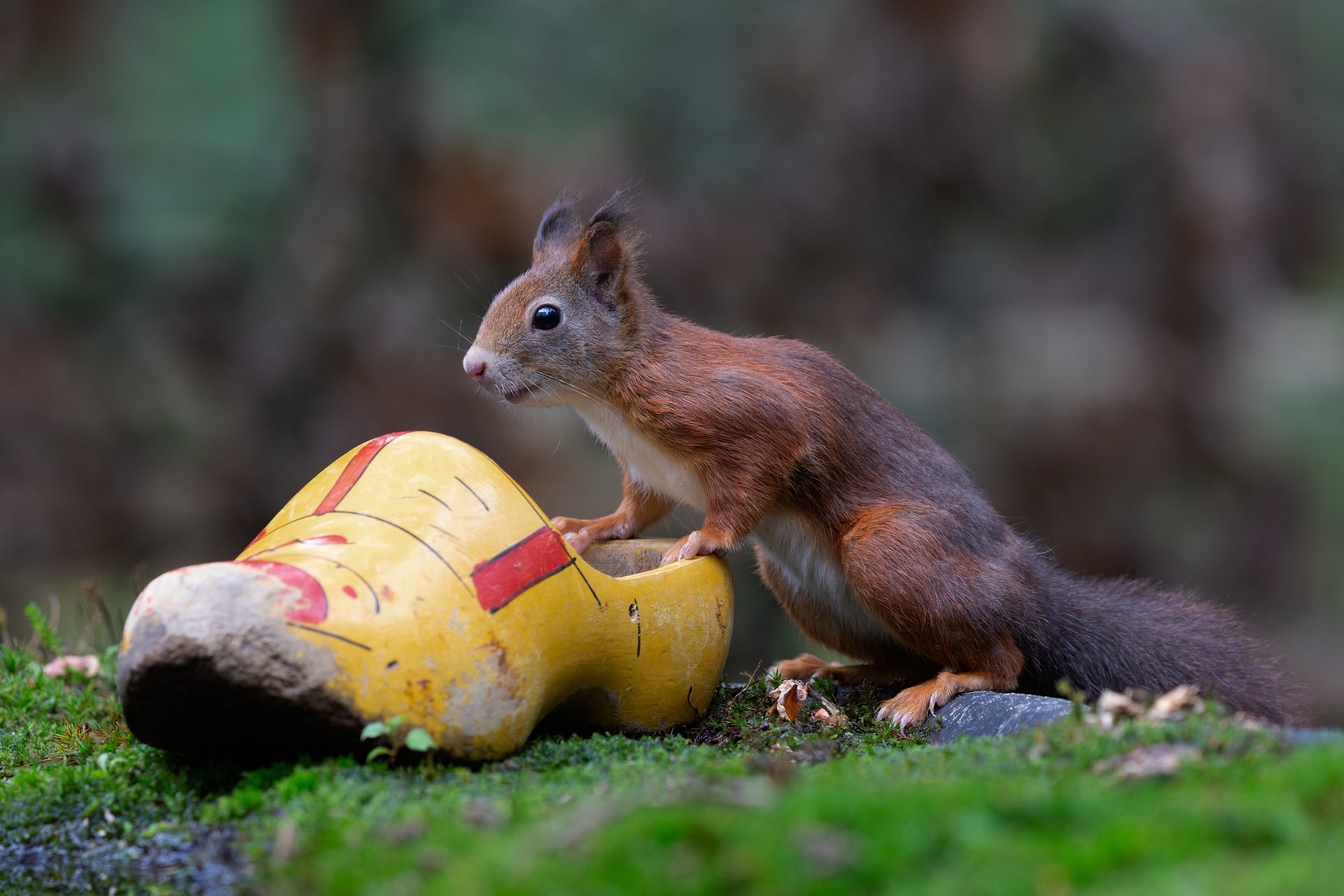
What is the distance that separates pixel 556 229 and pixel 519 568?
241cm

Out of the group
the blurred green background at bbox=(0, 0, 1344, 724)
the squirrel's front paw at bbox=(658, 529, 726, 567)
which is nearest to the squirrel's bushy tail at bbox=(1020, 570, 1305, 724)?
the squirrel's front paw at bbox=(658, 529, 726, 567)

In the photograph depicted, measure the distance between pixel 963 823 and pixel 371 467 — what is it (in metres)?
2.58

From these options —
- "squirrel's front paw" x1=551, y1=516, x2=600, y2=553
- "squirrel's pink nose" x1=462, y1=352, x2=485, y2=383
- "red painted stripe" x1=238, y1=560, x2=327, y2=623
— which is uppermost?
"squirrel's pink nose" x1=462, y1=352, x2=485, y2=383

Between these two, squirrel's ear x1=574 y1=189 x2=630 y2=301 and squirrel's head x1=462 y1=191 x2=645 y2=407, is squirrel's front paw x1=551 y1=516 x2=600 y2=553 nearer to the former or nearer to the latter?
squirrel's head x1=462 y1=191 x2=645 y2=407

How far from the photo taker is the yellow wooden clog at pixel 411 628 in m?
3.41

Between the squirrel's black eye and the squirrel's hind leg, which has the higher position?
the squirrel's black eye

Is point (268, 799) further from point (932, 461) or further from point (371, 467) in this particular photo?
point (932, 461)

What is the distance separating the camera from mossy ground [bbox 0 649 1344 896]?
2.36 metres

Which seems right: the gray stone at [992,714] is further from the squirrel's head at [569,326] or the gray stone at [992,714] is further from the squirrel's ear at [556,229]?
the squirrel's ear at [556,229]

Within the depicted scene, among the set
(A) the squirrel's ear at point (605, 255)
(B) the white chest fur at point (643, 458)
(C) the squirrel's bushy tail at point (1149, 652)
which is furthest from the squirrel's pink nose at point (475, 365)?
(C) the squirrel's bushy tail at point (1149, 652)

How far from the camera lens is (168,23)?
1288 cm

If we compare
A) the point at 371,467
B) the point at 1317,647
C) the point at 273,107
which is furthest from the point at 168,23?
the point at 1317,647

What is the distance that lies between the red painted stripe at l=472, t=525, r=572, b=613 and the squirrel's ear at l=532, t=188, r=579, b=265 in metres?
2.06

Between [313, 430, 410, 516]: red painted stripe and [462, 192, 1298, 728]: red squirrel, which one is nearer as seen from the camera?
[313, 430, 410, 516]: red painted stripe
